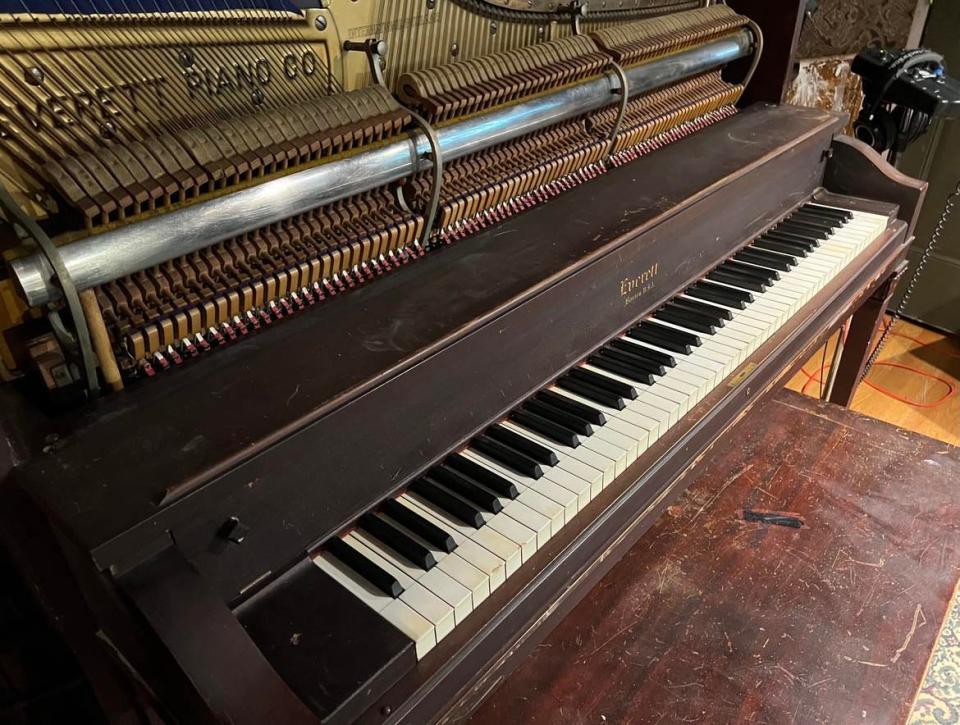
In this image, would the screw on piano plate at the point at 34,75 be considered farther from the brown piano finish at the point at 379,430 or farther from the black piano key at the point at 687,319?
the black piano key at the point at 687,319

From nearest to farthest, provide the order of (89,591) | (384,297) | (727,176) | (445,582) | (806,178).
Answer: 1. (89,591)
2. (445,582)
3. (384,297)
4. (727,176)
5. (806,178)

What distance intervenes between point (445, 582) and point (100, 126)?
2.71ft

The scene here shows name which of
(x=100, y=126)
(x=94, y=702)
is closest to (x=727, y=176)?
(x=100, y=126)

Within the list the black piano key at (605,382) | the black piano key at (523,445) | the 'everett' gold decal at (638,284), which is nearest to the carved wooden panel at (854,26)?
the 'everett' gold decal at (638,284)

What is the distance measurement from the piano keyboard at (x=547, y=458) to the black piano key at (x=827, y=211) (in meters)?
0.39

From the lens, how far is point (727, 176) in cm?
179

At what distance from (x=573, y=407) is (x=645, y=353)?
10.9 inches

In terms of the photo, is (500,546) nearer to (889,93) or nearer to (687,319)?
(687,319)

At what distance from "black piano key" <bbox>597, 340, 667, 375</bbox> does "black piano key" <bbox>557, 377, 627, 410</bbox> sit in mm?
121

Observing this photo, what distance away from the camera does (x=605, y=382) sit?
146 centimetres

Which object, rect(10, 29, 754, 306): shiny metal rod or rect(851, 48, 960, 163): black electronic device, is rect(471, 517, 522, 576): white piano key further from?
rect(851, 48, 960, 163): black electronic device

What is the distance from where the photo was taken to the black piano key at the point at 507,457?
123 cm

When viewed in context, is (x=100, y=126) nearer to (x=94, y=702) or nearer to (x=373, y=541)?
(x=373, y=541)

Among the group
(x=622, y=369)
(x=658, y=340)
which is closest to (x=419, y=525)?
(x=622, y=369)
